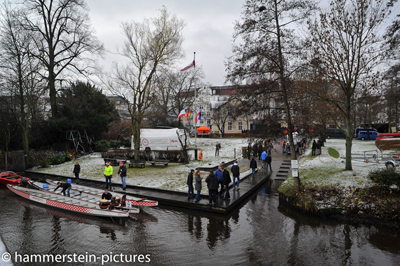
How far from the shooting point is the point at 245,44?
1206cm

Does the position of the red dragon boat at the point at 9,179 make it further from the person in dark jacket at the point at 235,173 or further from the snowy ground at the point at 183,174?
the person in dark jacket at the point at 235,173

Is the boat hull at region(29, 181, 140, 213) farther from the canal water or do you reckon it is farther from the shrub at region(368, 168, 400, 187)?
the shrub at region(368, 168, 400, 187)

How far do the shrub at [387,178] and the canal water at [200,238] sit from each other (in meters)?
2.32

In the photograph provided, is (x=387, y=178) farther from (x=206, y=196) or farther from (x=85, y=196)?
(x=85, y=196)

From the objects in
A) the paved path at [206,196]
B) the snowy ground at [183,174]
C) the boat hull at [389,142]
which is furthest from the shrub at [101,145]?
the boat hull at [389,142]

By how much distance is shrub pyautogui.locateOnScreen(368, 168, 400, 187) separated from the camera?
10094 millimetres

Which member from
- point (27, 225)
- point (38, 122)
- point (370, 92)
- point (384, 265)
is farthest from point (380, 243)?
point (38, 122)

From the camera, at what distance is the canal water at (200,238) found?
696cm

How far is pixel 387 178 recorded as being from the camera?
10.3 m

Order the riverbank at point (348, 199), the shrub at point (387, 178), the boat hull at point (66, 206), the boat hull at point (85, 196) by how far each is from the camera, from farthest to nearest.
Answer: the boat hull at point (85, 196), the shrub at point (387, 178), the boat hull at point (66, 206), the riverbank at point (348, 199)

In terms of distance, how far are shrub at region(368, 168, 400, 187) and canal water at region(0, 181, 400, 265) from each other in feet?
7.61

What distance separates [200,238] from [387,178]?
8.50 metres

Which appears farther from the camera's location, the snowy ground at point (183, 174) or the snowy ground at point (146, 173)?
the snowy ground at point (146, 173)

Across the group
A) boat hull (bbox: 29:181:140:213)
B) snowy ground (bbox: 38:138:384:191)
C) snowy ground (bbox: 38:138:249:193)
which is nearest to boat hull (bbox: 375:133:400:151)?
snowy ground (bbox: 38:138:384:191)
